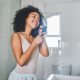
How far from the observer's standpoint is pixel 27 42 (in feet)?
6.78

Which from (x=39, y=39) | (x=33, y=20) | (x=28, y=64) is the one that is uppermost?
(x=33, y=20)

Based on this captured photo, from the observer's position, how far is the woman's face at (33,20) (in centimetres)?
211

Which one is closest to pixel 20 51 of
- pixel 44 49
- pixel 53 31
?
pixel 44 49

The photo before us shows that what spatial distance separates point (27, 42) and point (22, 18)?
229 mm

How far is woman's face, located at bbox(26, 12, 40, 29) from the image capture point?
2.11 metres

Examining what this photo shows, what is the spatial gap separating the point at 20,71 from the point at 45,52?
0.28 metres

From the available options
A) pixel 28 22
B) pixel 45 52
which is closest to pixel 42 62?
pixel 45 52

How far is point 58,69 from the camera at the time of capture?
6.81 feet

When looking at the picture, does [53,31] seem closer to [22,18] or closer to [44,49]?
[44,49]

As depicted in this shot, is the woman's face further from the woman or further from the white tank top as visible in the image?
the white tank top

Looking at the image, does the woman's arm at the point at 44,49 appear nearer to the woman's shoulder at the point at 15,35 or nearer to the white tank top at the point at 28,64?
the white tank top at the point at 28,64

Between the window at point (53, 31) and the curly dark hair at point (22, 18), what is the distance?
104mm

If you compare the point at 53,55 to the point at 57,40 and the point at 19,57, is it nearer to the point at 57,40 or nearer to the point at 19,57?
the point at 57,40

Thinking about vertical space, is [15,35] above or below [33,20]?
below
